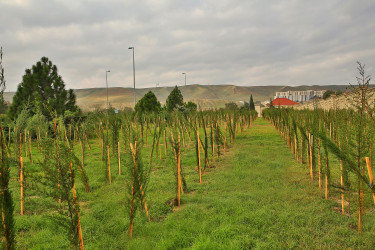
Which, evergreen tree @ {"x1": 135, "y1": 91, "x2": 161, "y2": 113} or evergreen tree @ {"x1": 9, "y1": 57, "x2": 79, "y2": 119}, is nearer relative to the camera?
evergreen tree @ {"x1": 9, "y1": 57, "x2": 79, "y2": 119}

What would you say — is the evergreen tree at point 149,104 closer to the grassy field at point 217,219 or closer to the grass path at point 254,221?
the grassy field at point 217,219

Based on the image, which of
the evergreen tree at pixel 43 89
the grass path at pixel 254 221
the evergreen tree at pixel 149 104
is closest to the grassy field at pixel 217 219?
the grass path at pixel 254 221

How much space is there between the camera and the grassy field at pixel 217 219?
11.5ft

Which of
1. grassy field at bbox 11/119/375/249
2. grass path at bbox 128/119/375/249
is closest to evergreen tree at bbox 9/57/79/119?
grassy field at bbox 11/119/375/249

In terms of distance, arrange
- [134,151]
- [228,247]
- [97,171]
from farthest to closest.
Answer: [97,171]
[134,151]
[228,247]

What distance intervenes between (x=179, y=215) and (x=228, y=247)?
4.26 ft

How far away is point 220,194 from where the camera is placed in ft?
17.9

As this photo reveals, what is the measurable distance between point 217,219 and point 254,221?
0.57 m

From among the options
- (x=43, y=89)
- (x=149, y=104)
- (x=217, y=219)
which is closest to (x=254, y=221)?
(x=217, y=219)

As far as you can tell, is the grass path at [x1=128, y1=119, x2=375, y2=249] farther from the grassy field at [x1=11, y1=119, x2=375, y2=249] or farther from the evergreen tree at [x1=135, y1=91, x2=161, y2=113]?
the evergreen tree at [x1=135, y1=91, x2=161, y2=113]

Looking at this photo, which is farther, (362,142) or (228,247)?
(362,142)

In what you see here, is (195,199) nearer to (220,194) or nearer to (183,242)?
(220,194)

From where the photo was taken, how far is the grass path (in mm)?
3441

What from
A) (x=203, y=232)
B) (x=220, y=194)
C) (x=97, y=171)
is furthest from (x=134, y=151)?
(x=97, y=171)
